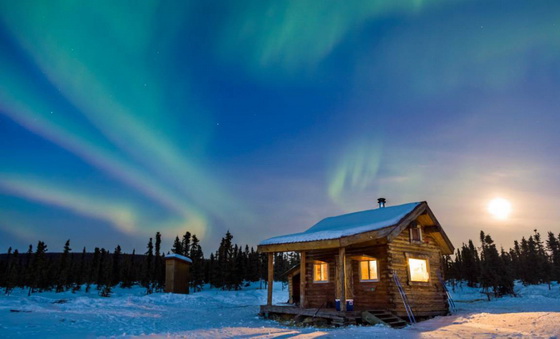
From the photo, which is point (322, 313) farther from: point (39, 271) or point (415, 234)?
point (39, 271)

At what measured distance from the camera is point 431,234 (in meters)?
21.7

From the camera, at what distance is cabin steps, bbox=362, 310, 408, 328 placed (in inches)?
602

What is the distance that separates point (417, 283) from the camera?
19484mm

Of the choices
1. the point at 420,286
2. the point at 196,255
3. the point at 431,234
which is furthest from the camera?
the point at 196,255

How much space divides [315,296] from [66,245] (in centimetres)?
7213

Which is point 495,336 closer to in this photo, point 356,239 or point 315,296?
point 356,239

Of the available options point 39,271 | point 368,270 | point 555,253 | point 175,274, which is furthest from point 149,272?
point 555,253

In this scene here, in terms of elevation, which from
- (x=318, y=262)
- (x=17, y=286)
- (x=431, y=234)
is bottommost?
(x=17, y=286)

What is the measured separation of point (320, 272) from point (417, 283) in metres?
5.36

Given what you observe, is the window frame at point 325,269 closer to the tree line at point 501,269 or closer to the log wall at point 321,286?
the log wall at point 321,286

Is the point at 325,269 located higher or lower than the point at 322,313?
higher

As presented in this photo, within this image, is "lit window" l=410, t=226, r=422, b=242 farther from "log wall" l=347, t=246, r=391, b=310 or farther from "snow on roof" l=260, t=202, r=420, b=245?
"log wall" l=347, t=246, r=391, b=310

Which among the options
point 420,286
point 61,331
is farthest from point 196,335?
point 420,286

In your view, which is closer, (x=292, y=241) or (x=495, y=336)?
(x=495, y=336)
